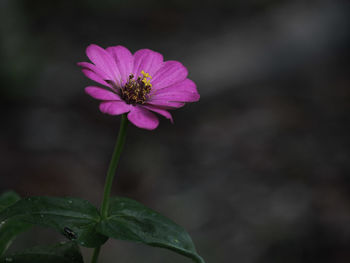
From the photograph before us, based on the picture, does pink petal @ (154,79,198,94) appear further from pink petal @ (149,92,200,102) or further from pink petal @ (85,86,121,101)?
pink petal @ (85,86,121,101)

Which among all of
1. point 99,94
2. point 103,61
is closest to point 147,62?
point 103,61

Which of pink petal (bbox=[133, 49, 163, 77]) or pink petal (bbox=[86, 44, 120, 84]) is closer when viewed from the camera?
pink petal (bbox=[86, 44, 120, 84])

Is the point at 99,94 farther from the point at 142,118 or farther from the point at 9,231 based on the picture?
the point at 9,231

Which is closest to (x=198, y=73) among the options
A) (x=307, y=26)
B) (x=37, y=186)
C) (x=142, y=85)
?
(x=307, y=26)

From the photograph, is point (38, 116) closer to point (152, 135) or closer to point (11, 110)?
point (11, 110)

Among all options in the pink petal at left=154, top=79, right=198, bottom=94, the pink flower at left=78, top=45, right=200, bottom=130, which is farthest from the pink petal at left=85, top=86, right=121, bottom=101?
the pink petal at left=154, top=79, right=198, bottom=94

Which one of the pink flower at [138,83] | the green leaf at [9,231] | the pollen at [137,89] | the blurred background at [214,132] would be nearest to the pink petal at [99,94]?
the pink flower at [138,83]

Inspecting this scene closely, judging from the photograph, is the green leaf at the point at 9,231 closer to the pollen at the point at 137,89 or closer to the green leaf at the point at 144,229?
the green leaf at the point at 144,229
